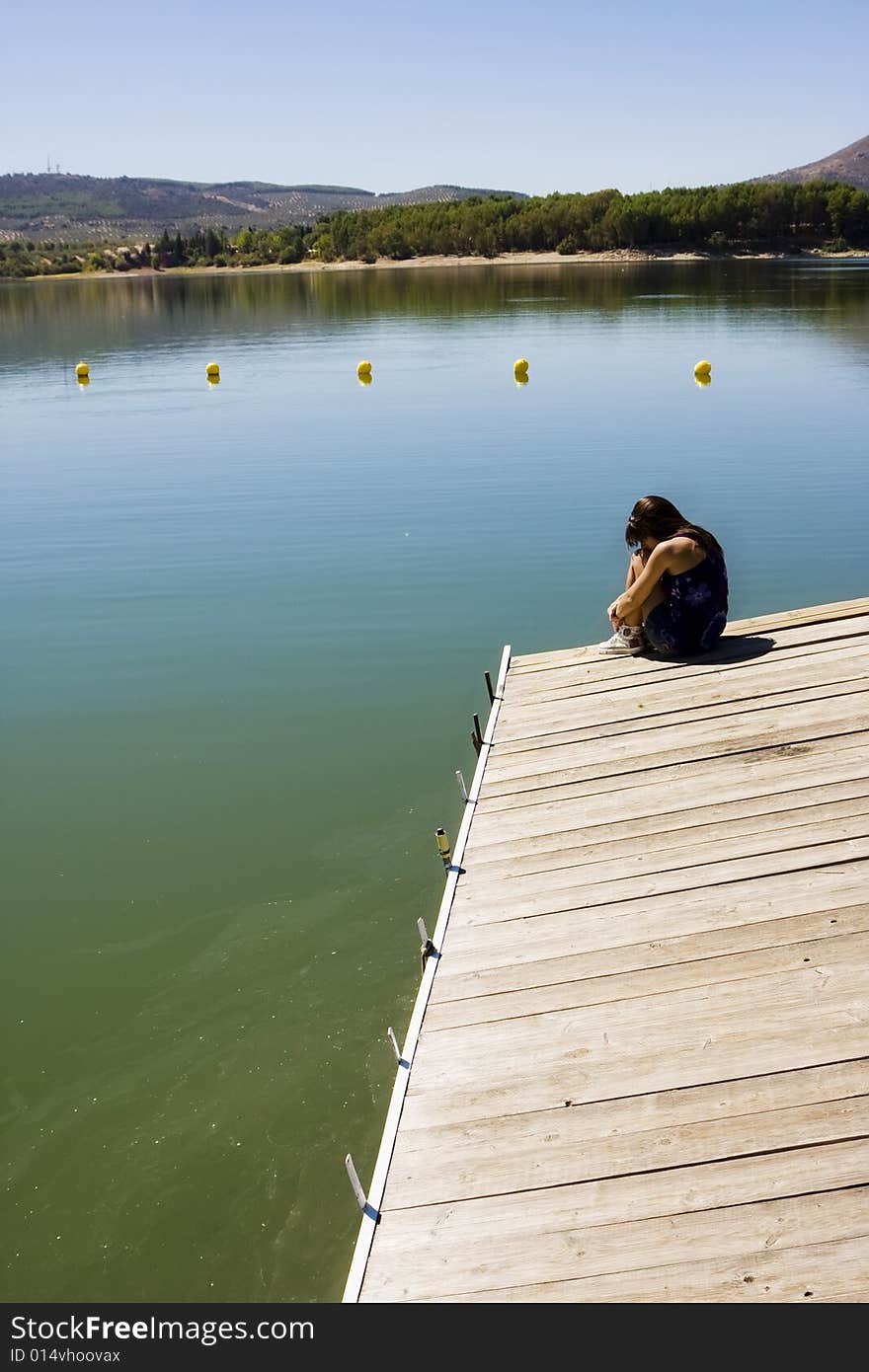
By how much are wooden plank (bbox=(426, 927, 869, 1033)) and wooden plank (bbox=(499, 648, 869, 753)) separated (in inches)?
93.1

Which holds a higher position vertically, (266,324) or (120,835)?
(266,324)

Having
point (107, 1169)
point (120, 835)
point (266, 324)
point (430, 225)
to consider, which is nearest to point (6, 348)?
point (266, 324)

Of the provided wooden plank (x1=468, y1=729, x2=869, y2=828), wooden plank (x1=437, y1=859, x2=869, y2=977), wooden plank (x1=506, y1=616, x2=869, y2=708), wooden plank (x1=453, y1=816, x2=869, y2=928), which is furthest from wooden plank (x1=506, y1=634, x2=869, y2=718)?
wooden plank (x1=437, y1=859, x2=869, y2=977)

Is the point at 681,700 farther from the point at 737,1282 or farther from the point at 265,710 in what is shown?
the point at 737,1282

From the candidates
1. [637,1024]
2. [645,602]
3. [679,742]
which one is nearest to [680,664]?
[645,602]

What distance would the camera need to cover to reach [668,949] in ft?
14.3

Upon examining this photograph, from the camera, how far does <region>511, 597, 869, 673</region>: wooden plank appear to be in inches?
303

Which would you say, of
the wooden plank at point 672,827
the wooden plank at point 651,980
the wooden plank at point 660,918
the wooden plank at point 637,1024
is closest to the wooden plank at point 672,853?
the wooden plank at point 672,827

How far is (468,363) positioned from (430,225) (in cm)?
10124

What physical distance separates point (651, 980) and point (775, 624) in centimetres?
419

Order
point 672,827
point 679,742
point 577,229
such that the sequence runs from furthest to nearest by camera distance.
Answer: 1. point 577,229
2. point 679,742
3. point 672,827

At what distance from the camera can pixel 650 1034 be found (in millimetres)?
3891

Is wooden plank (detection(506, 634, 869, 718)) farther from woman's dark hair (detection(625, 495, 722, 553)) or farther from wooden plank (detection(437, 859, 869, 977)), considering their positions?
wooden plank (detection(437, 859, 869, 977))

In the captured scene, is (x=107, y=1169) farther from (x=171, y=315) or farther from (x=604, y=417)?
(x=171, y=315)
